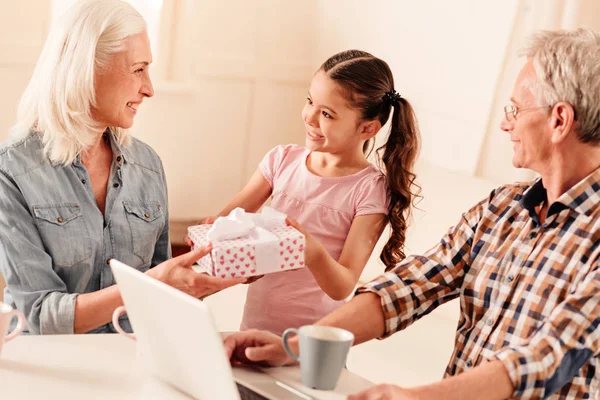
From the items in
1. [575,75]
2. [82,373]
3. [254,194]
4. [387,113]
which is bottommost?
[82,373]

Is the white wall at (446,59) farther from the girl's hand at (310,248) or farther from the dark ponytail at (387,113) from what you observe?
the girl's hand at (310,248)

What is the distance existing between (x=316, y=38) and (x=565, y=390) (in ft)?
10.0

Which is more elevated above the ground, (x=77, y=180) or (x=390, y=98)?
(x=390, y=98)

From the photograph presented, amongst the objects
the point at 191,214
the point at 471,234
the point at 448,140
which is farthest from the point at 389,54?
the point at 471,234

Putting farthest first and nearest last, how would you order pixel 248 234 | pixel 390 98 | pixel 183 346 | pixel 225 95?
pixel 225 95
pixel 390 98
pixel 248 234
pixel 183 346

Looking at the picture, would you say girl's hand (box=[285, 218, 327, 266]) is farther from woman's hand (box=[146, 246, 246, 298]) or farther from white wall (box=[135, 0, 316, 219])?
white wall (box=[135, 0, 316, 219])

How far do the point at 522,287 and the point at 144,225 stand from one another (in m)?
0.90

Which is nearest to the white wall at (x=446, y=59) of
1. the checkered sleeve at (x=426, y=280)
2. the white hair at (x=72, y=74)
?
the checkered sleeve at (x=426, y=280)

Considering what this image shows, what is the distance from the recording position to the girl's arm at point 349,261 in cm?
186

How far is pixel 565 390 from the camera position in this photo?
1499mm

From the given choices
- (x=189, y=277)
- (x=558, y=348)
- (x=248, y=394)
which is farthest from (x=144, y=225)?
(x=558, y=348)

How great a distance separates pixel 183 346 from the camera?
126 centimetres

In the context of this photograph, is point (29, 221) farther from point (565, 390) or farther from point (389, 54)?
point (389, 54)

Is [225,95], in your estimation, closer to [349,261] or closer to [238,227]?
[349,261]
